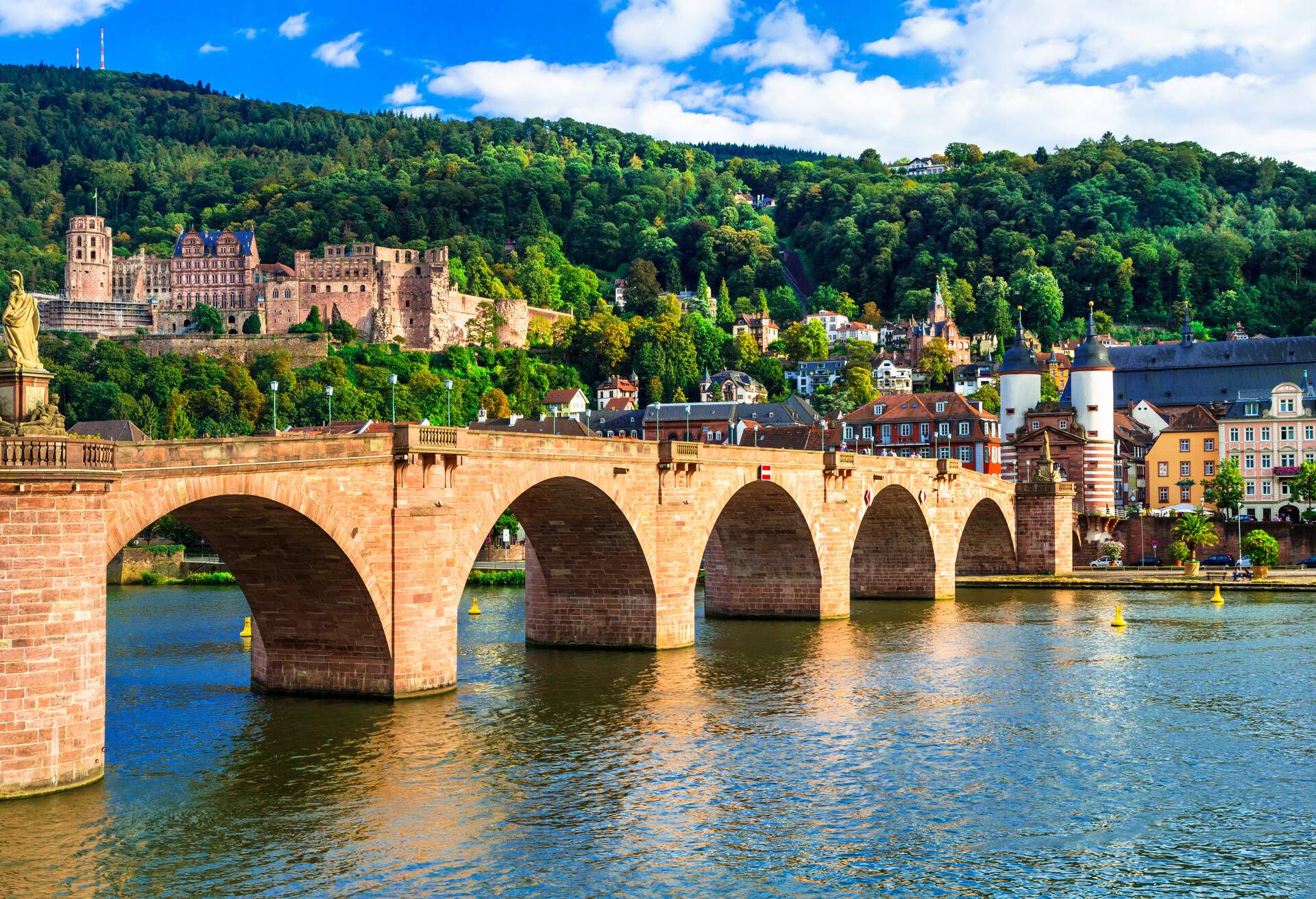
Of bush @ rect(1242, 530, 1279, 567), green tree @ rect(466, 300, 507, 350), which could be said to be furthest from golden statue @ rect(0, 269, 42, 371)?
green tree @ rect(466, 300, 507, 350)

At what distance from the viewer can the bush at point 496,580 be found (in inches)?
3019

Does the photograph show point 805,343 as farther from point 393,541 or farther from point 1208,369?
point 393,541

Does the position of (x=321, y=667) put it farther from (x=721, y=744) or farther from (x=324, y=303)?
(x=324, y=303)

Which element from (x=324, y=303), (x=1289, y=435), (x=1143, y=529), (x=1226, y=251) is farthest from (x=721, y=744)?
(x=1226, y=251)

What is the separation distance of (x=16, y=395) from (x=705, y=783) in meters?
14.8

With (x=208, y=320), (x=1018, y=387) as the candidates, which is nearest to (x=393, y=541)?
(x=1018, y=387)

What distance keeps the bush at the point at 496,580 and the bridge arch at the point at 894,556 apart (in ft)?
60.8

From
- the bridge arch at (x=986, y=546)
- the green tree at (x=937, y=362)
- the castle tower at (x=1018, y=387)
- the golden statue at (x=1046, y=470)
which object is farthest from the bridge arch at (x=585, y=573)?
the green tree at (x=937, y=362)

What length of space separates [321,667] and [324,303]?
140 m

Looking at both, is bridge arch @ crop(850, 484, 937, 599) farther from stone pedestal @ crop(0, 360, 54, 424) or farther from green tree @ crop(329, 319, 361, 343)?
green tree @ crop(329, 319, 361, 343)

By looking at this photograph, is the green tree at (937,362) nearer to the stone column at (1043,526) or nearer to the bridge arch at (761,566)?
the stone column at (1043,526)

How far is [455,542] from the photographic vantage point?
35500mm

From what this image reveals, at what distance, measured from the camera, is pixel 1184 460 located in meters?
104

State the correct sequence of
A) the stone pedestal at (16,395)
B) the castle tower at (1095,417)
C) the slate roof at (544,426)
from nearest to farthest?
the stone pedestal at (16,395) → the castle tower at (1095,417) → the slate roof at (544,426)
